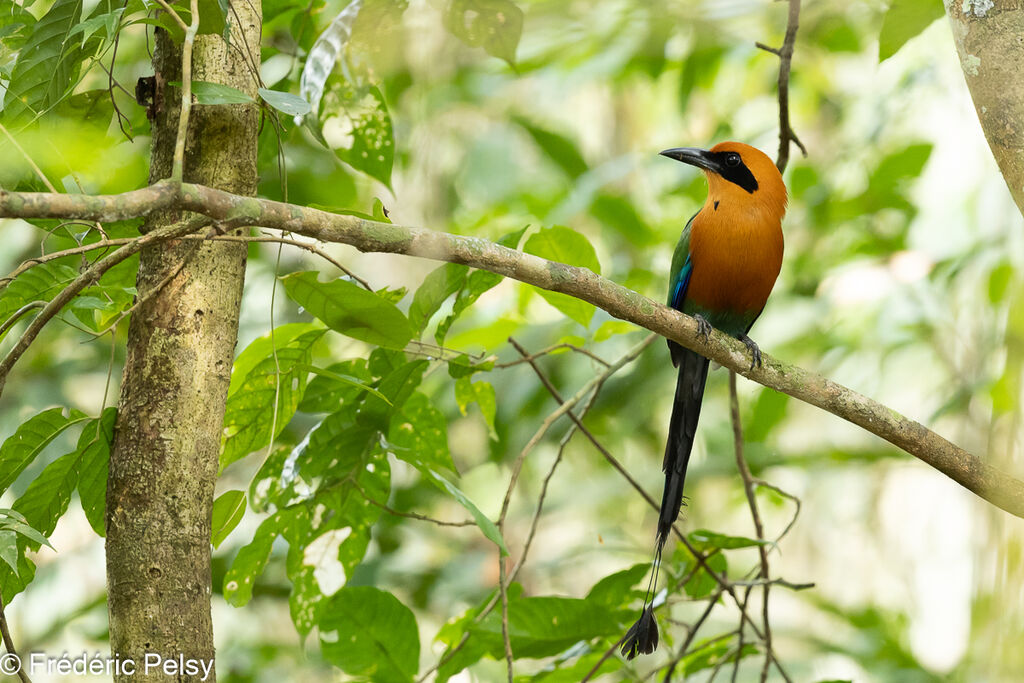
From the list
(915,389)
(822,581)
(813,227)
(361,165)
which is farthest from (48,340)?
(822,581)

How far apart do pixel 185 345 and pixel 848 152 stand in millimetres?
4216

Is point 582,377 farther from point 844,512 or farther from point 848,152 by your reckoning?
point 844,512

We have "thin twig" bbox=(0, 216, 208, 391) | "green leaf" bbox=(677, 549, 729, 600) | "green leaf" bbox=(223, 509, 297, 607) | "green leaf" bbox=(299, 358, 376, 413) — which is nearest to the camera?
"thin twig" bbox=(0, 216, 208, 391)

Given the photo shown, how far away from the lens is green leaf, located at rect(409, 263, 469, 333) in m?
1.99

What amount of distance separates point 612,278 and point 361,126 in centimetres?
169

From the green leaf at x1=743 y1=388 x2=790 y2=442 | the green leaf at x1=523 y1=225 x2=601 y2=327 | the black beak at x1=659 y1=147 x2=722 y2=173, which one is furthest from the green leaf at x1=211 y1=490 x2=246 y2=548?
the green leaf at x1=743 y1=388 x2=790 y2=442

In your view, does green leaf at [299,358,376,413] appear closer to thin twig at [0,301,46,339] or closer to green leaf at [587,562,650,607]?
thin twig at [0,301,46,339]

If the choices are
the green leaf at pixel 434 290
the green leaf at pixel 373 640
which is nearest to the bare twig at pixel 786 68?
the green leaf at pixel 434 290

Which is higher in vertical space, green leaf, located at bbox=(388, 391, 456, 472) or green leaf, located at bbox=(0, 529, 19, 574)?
green leaf, located at bbox=(388, 391, 456, 472)

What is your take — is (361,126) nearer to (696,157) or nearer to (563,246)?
(563,246)

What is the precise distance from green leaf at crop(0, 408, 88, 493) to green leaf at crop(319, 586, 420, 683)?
842 millimetres

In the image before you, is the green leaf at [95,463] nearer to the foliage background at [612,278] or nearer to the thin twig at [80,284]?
the thin twig at [80,284]

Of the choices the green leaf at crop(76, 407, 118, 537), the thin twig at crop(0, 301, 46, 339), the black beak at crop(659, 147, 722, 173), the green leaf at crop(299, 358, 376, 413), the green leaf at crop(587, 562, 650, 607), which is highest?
the black beak at crop(659, 147, 722, 173)

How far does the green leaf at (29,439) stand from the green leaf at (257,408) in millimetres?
326
